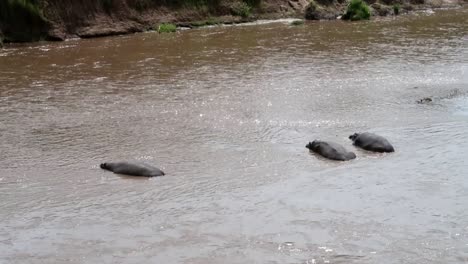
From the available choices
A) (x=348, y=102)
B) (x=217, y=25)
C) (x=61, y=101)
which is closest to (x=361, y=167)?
(x=348, y=102)

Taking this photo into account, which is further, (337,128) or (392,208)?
(337,128)

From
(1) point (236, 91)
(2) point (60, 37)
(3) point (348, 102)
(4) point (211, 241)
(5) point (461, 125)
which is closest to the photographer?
(4) point (211, 241)

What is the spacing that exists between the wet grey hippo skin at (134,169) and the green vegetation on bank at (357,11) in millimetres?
21042

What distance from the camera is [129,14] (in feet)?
85.8

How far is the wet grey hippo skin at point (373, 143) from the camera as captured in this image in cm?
993

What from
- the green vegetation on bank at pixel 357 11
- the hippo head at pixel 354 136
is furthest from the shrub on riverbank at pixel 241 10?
the hippo head at pixel 354 136

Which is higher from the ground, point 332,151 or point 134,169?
point 332,151

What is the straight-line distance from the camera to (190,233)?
23.6 ft

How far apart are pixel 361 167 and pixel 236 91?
561 centimetres

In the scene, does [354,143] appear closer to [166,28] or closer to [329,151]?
[329,151]

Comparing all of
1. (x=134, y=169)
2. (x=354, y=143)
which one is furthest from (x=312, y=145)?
(x=134, y=169)

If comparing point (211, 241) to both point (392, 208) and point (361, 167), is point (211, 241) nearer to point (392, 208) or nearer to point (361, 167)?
point (392, 208)

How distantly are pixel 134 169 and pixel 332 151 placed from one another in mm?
2796

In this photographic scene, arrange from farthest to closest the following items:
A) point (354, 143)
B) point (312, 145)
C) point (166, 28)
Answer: point (166, 28) < point (354, 143) < point (312, 145)
